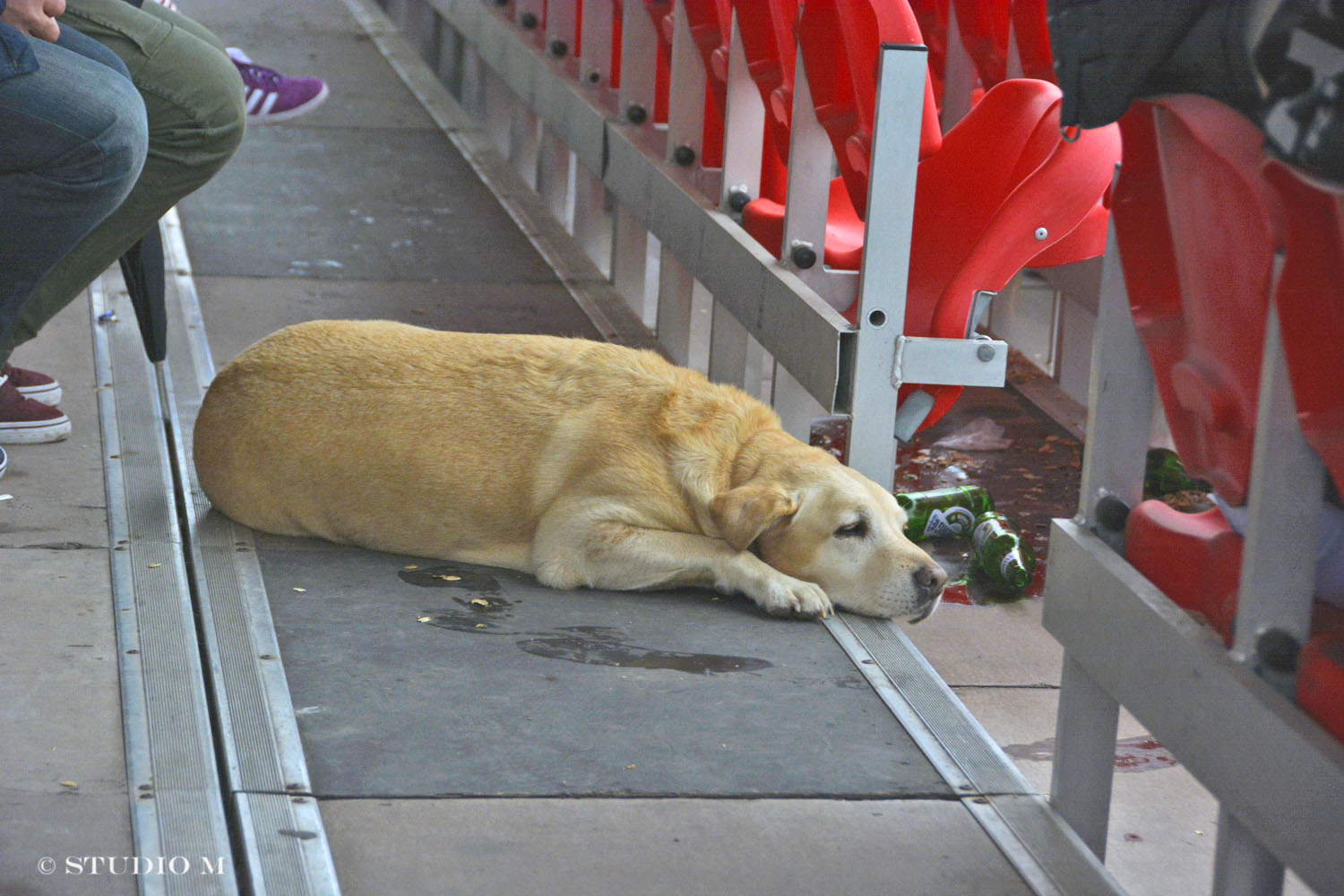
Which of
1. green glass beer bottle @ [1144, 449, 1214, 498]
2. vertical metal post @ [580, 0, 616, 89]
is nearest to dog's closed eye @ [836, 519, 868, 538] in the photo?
green glass beer bottle @ [1144, 449, 1214, 498]

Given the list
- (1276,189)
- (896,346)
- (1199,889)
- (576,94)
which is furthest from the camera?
(576,94)

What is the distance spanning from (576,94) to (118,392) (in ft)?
8.42

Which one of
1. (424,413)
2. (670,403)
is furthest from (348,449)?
(670,403)

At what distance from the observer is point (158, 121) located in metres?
3.45

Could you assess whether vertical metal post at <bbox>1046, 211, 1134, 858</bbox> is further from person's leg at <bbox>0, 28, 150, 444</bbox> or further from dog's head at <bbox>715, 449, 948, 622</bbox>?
person's leg at <bbox>0, 28, 150, 444</bbox>

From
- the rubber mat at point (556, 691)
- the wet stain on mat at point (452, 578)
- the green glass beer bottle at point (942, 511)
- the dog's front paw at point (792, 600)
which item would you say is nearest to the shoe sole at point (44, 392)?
the rubber mat at point (556, 691)

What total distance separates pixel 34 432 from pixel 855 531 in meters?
2.01

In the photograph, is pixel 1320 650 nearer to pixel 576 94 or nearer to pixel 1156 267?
pixel 1156 267

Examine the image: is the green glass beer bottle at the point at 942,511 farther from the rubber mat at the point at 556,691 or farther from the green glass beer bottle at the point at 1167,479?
the rubber mat at the point at 556,691

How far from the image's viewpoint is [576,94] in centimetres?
604

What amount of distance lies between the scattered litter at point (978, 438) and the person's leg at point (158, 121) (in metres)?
2.30

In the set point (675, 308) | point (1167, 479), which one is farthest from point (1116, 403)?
point (675, 308)

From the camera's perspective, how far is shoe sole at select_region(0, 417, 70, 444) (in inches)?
142

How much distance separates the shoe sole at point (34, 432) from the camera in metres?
3.62
